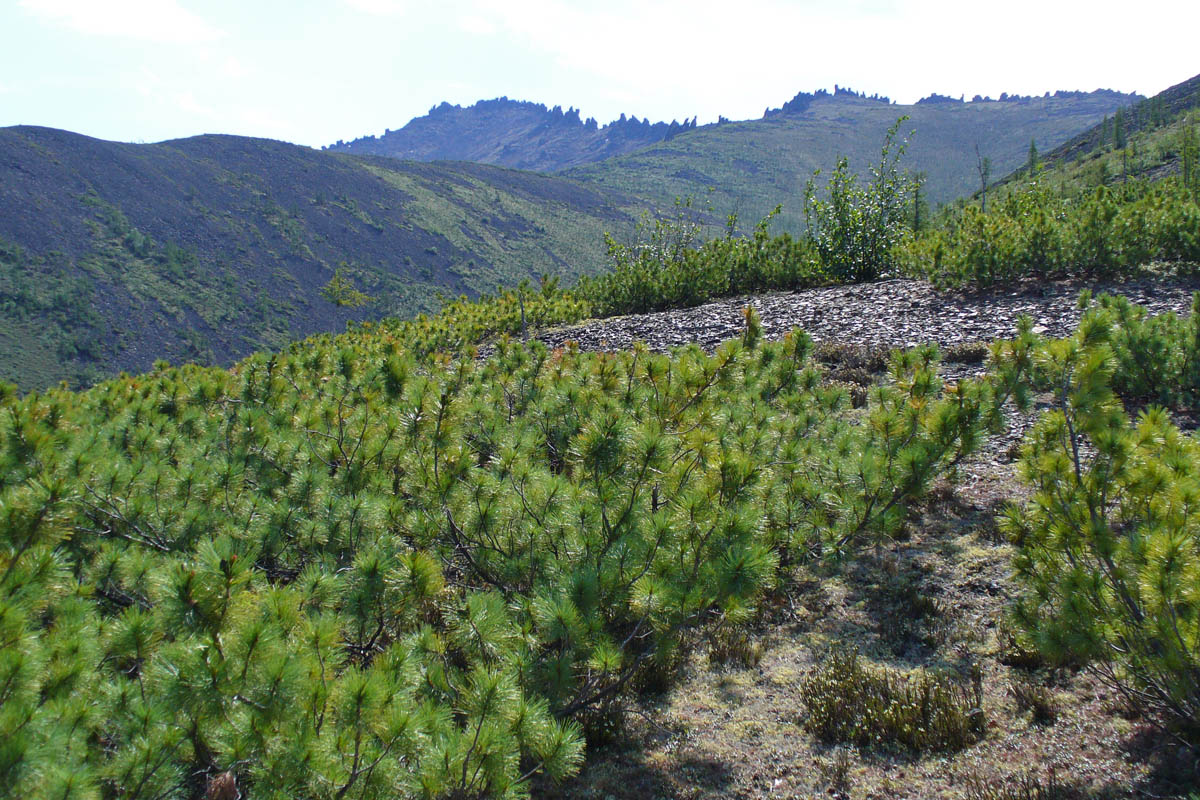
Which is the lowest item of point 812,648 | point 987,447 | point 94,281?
point 812,648

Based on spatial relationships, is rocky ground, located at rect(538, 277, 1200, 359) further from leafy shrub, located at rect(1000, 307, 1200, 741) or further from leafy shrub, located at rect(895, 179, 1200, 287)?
leafy shrub, located at rect(1000, 307, 1200, 741)

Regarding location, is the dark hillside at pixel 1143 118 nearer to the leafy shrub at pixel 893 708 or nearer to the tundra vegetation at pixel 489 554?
the tundra vegetation at pixel 489 554

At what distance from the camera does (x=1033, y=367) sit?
138 inches

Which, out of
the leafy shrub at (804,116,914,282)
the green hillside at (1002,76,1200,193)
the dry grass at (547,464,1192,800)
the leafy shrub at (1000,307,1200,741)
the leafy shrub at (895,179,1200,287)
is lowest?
the dry grass at (547,464,1192,800)

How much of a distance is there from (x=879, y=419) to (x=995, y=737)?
59.9 inches

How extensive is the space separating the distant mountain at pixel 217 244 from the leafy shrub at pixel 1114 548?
195 feet

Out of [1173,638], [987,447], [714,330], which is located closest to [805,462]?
[1173,638]

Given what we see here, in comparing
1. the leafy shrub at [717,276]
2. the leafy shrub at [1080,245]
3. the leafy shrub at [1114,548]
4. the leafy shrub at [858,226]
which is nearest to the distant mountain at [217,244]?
the leafy shrub at [717,276]

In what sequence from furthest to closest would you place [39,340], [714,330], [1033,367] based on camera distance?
1. [39,340]
2. [714,330]
3. [1033,367]

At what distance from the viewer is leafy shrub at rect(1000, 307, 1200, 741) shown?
2.21m

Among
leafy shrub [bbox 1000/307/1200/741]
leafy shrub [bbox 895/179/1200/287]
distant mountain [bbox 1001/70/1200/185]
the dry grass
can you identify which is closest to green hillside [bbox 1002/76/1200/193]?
distant mountain [bbox 1001/70/1200/185]

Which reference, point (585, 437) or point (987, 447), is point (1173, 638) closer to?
point (585, 437)

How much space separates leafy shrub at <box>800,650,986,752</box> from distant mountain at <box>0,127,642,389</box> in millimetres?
58818

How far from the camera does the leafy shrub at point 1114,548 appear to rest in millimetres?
2209
